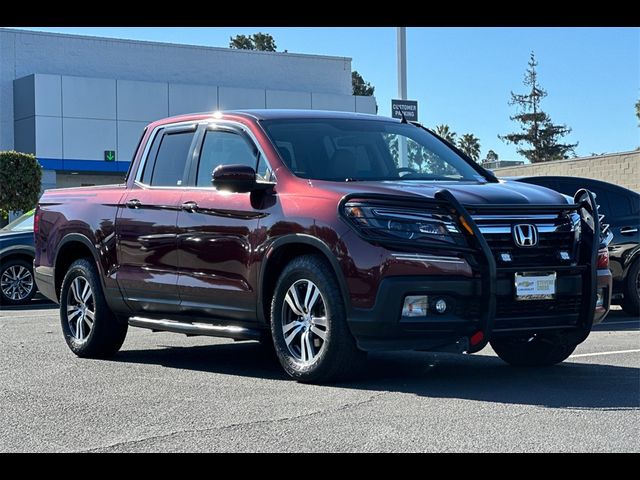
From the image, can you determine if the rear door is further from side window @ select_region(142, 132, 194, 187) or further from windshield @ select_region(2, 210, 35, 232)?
windshield @ select_region(2, 210, 35, 232)

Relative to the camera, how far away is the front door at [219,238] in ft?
25.3

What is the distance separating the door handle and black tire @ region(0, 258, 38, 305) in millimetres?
8662

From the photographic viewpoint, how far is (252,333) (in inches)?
306

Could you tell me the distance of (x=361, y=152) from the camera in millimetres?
8148

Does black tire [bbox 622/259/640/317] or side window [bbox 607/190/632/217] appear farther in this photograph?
side window [bbox 607/190/632/217]

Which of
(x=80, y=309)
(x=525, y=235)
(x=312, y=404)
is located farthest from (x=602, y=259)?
(x=80, y=309)

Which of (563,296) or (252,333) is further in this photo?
(252,333)

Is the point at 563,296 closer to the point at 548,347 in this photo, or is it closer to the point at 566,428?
the point at 548,347

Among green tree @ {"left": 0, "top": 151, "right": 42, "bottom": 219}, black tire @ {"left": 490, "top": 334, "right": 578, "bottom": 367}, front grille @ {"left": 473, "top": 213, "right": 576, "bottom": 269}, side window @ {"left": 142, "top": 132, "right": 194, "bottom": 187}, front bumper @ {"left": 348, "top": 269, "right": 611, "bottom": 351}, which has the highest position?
green tree @ {"left": 0, "top": 151, "right": 42, "bottom": 219}

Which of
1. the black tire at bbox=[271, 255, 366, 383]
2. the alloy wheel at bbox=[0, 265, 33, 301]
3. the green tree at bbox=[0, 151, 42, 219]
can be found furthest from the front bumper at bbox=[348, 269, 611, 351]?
the green tree at bbox=[0, 151, 42, 219]

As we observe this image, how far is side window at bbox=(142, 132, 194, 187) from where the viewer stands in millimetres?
8750
